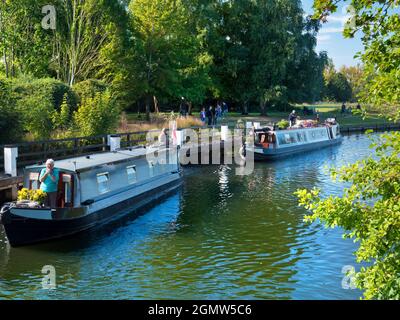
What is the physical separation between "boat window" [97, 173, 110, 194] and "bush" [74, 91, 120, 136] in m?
10.6

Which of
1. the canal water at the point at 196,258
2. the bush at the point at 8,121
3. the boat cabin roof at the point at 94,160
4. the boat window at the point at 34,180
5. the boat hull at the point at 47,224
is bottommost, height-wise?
the canal water at the point at 196,258

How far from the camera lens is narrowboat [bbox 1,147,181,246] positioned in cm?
1538

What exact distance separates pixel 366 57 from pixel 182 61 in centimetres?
4662

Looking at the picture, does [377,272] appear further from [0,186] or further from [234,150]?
[234,150]

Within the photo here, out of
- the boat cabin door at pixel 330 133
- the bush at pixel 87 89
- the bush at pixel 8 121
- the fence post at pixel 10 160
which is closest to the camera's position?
the fence post at pixel 10 160

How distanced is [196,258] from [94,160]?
21.5ft

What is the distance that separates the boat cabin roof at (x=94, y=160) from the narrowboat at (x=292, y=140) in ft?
53.0

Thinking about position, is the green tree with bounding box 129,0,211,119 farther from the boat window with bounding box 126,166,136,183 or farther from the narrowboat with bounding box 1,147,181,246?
the boat window with bounding box 126,166,136,183

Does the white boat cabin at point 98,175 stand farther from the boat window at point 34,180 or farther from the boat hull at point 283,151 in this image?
the boat hull at point 283,151

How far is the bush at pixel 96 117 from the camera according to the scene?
29453mm

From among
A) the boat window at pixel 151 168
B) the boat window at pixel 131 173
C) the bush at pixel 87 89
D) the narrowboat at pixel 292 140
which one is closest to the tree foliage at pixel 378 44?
the boat window at pixel 131 173

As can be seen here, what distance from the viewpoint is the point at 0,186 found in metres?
19.7

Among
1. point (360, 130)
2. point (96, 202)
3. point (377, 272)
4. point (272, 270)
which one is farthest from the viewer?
point (360, 130)
